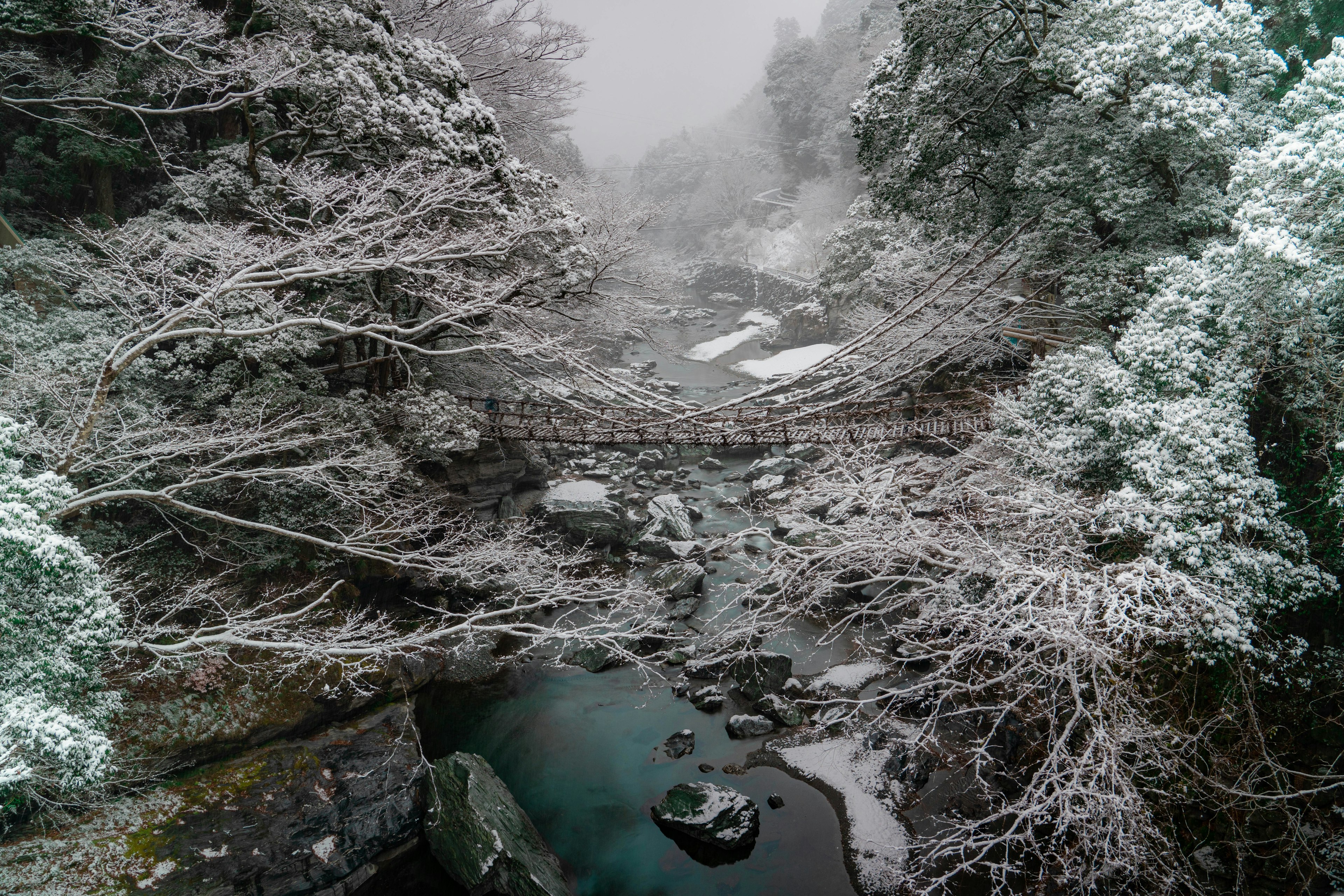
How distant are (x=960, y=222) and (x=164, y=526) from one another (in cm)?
1043

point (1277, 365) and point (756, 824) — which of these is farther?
point (756, 824)

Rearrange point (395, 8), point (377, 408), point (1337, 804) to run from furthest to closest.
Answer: point (395, 8)
point (377, 408)
point (1337, 804)

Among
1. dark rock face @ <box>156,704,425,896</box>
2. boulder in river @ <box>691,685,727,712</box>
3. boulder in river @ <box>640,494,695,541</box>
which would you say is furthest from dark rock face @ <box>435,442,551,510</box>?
boulder in river @ <box>691,685,727,712</box>

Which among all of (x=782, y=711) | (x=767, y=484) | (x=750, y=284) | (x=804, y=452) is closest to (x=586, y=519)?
(x=767, y=484)

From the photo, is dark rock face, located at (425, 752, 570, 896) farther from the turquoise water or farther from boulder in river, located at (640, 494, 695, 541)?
boulder in river, located at (640, 494, 695, 541)

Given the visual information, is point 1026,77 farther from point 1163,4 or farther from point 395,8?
point 395,8

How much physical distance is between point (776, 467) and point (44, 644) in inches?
401

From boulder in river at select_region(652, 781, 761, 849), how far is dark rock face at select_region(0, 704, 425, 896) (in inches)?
90.0

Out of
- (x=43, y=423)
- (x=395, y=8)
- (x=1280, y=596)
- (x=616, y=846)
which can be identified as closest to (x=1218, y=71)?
(x=1280, y=596)

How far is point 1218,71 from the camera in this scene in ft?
17.5

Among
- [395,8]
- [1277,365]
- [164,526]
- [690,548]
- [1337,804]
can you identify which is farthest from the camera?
[690,548]

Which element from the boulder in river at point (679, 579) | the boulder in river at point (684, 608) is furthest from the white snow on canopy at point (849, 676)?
the boulder in river at point (679, 579)

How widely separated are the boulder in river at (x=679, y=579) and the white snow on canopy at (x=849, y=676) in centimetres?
227

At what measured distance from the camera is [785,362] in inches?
684
